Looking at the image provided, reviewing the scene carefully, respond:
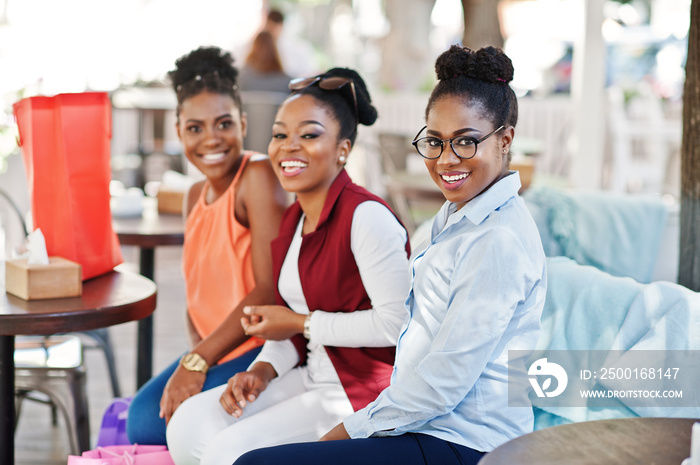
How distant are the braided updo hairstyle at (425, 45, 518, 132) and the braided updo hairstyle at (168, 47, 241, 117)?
102 cm

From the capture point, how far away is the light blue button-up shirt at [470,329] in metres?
1.42

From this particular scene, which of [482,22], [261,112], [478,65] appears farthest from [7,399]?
[482,22]

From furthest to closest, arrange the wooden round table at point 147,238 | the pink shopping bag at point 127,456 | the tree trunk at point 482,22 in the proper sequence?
the tree trunk at point 482,22 < the wooden round table at point 147,238 < the pink shopping bag at point 127,456

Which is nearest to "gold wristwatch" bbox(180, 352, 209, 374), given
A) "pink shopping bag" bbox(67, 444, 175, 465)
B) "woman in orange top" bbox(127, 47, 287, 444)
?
"woman in orange top" bbox(127, 47, 287, 444)

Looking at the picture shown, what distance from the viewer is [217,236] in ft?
7.59

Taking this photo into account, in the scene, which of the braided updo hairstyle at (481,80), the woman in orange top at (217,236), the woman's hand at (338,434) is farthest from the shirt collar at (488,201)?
the woman in orange top at (217,236)

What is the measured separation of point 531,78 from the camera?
10.0 meters

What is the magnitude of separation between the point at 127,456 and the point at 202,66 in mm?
1173

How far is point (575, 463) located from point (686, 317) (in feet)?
2.43

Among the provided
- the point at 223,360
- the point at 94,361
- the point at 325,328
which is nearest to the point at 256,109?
the point at 94,361

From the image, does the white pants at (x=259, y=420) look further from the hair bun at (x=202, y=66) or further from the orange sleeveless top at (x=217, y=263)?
the hair bun at (x=202, y=66)

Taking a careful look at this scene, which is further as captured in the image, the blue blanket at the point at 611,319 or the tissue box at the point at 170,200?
the tissue box at the point at 170,200

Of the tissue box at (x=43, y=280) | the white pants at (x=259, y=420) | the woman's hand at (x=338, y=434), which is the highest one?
the tissue box at (x=43, y=280)

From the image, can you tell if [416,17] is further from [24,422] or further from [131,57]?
[24,422]
